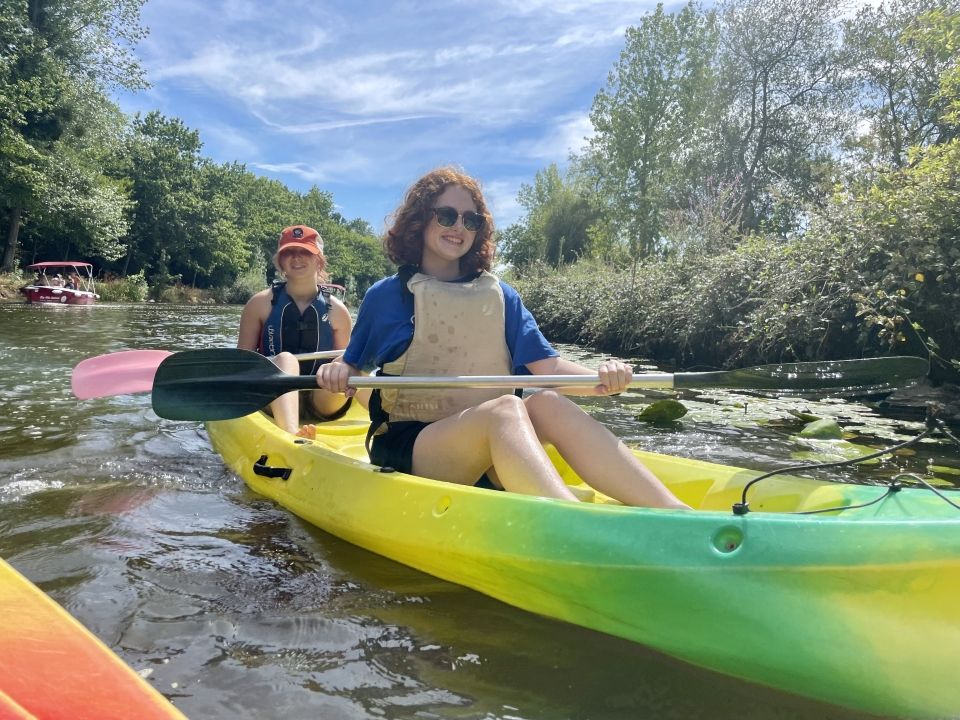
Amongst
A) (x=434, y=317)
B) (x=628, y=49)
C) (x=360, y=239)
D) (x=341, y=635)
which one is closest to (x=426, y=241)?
(x=434, y=317)

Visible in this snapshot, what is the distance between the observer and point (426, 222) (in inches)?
96.7

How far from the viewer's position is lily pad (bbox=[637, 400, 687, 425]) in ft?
16.0

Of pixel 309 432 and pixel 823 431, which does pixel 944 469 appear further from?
pixel 309 432

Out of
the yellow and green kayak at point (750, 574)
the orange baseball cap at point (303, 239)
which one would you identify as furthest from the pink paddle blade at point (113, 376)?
the yellow and green kayak at point (750, 574)

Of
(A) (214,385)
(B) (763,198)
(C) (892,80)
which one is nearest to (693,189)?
(B) (763,198)

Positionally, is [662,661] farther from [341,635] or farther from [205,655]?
[205,655]

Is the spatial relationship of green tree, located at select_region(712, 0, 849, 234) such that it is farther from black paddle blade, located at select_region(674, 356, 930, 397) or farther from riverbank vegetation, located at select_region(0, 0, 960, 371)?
black paddle blade, located at select_region(674, 356, 930, 397)

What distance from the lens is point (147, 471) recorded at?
11.0 ft

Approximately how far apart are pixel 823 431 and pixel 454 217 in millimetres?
3090

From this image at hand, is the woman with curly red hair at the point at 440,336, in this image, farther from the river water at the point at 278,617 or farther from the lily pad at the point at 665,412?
the lily pad at the point at 665,412

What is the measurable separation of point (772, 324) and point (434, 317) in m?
5.30

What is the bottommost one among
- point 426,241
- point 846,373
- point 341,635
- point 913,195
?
point 341,635

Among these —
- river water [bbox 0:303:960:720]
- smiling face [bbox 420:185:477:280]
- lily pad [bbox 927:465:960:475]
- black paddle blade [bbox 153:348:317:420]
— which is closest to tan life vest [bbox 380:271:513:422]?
smiling face [bbox 420:185:477:280]

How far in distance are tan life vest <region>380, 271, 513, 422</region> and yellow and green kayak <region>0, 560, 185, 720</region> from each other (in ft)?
4.39
